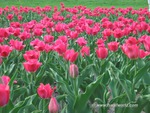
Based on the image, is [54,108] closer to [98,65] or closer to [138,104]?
[138,104]

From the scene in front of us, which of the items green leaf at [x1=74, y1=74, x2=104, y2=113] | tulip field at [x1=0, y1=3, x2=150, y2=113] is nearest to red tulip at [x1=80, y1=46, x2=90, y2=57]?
tulip field at [x1=0, y1=3, x2=150, y2=113]

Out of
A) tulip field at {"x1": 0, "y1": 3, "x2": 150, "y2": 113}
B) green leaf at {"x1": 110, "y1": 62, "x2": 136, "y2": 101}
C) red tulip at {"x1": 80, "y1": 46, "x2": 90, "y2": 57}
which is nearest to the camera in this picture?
tulip field at {"x1": 0, "y1": 3, "x2": 150, "y2": 113}

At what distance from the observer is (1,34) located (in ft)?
13.1

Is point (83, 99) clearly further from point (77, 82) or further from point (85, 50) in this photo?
point (85, 50)

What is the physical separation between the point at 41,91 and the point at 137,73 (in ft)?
2.88

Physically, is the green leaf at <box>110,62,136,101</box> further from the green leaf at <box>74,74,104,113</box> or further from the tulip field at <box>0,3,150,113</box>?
the green leaf at <box>74,74,104,113</box>

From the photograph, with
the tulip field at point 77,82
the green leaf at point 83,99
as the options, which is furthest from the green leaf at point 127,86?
the green leaf at point 83,99

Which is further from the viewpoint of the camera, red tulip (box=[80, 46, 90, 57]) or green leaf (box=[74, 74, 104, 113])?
red tulip (box=[80, 46, 90, 57])

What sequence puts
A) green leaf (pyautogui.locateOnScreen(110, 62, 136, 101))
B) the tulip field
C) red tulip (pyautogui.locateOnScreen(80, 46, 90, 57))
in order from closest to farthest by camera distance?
the tulip field
green leaf (pyautogui.locateOnScreen(110, 62, 136, 101))
red tulip (pyautogui.locateOnScreen(80, 46, 90, 57))

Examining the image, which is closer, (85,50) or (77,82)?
(77,82)

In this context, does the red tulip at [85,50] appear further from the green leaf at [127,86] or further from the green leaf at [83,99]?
the green leaf at [83,99]

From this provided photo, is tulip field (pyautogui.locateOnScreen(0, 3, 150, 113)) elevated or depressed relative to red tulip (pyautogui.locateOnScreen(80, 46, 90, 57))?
depressed

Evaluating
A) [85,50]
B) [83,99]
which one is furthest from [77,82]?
[85,50]

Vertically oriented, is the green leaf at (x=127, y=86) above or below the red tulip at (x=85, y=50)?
below
